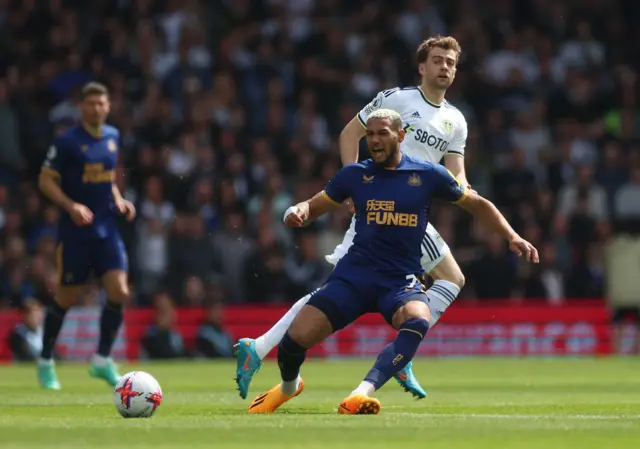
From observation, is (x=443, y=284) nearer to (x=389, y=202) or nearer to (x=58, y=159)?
(x=389, y=202)

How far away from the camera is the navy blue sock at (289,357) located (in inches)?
382

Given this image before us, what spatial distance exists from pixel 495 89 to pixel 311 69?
307 cm

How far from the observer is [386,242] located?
32.1 feet

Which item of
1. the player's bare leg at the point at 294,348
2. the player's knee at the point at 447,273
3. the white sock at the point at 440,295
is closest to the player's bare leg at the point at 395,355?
the player's bare leg at the point at 294,348

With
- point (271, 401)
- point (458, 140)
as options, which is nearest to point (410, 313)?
point (271, 401)

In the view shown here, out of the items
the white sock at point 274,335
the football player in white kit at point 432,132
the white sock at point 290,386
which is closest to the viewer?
the white sock at point 290,386

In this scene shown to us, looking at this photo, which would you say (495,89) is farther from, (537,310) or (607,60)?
(537,310)

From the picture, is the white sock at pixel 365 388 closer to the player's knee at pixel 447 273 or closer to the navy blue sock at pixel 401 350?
the navy blue sock at pixel 401 350

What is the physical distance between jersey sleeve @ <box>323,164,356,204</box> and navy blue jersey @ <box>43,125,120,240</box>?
4504 mm

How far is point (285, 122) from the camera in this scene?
23531 mm

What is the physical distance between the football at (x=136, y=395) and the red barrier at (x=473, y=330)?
11359 mm

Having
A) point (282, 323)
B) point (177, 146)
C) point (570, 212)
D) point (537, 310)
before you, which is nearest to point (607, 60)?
point (570, 212)

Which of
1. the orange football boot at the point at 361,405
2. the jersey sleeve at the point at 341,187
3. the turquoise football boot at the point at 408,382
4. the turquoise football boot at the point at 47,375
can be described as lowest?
the turquoise football boot at the point at 47,375

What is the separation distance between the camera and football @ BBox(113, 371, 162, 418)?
9.27 meters
